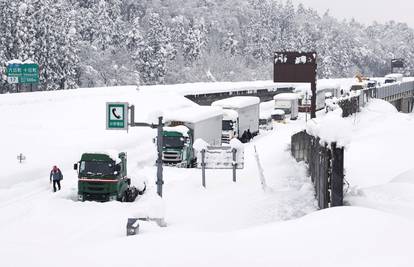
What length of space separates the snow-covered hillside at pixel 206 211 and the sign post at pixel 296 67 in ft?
17.0

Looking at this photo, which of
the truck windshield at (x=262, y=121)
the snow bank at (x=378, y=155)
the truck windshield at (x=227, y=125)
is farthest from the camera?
the truck windshield at (x=262, y=121)

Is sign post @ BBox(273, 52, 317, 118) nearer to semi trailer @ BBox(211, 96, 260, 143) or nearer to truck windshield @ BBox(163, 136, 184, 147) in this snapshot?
truck windshield @ BBox(163, 136, 184, 147)

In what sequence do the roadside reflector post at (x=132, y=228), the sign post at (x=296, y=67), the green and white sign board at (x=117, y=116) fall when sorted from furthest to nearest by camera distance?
the sign post at (x=296, y=67) → the green and white sign board at (x=117, y=116) → the roadside reflector post at (x=132, y=228)

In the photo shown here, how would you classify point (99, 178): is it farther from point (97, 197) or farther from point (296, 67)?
point (296, 67)

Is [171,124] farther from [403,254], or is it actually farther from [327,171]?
[403,254]

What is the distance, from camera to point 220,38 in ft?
552

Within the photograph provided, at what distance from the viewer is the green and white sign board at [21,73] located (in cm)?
5181

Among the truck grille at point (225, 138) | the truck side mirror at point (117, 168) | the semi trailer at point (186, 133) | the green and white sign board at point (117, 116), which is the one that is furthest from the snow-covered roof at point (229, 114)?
the green and white sign board at point (117, 116)

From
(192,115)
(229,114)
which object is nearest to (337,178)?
(192,115)

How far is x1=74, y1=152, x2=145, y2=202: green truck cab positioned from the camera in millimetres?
22188

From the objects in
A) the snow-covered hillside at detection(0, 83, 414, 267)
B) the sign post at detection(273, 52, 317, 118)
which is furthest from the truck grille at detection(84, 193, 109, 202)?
the sign post at detection(273, 52, 317, 118)

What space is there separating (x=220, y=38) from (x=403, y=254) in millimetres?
161995

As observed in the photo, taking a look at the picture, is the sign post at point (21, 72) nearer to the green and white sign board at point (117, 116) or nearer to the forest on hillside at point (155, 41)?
the forest on hillside at point (155, 41)

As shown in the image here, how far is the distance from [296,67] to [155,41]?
243ft
